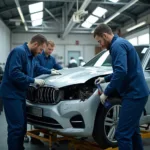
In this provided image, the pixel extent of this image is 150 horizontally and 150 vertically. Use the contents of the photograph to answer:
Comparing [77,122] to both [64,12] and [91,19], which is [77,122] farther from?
[91,19]

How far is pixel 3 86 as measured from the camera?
3.53m

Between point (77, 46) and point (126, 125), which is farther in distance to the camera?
point (77, 46)

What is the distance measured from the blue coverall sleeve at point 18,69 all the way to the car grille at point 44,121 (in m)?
0.57

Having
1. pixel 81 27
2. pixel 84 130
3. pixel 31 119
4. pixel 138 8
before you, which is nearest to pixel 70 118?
pixel 84 130

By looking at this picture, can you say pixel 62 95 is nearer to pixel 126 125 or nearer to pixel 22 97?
pixel 22 97

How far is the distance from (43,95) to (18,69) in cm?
55

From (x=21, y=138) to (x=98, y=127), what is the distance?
1033 mm

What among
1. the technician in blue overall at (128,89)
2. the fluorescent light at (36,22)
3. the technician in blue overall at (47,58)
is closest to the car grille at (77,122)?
the technician in blue overall at (128,89)

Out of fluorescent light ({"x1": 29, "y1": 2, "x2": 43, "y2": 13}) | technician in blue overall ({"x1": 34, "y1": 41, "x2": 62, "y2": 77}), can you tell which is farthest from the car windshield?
fluorescent light ({"x1": 29, "y1": 2, "x2": 43, "y2": 13})

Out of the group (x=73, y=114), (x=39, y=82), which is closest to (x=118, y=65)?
(x=73, y=114)

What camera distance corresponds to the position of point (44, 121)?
3635mm

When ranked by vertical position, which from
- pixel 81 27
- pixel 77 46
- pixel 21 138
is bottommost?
pixel 21 138

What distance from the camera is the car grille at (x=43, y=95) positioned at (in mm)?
3562

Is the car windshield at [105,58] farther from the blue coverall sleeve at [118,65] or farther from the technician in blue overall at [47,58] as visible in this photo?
the blue coverall sleeve at [118,65]
